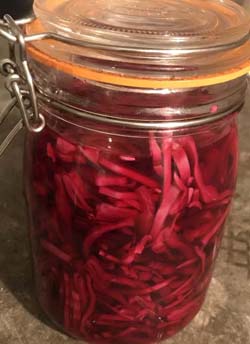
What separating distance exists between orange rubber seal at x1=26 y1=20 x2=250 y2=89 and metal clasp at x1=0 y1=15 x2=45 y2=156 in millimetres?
18

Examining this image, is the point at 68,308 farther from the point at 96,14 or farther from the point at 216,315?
the point at 96,14

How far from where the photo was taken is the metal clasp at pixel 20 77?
1.26 ft

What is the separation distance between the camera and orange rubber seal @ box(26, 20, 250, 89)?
0.38 metres

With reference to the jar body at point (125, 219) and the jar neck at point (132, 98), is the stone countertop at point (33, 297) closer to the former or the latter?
the jar body at point (125, 219)

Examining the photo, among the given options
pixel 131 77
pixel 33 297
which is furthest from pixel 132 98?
pixel 33 297

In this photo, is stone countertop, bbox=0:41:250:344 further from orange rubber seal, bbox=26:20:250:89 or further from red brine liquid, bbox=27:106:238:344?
orange rubber seal, bbox=26:20:250:89

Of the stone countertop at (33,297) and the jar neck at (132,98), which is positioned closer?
the jar neck at (132,98)

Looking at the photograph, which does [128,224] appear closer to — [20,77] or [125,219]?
[125,219]

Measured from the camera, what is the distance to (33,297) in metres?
0.55

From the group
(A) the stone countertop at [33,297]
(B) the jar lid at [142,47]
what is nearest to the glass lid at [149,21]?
(B) the jar lid at [142,47]

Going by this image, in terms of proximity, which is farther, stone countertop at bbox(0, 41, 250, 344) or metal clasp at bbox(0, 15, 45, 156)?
stone countertop at bbox(0, 41, 250, 344)

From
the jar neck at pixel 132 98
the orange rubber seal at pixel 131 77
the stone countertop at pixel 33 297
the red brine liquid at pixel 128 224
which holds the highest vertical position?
the orange rubber seal at pixel 131 77

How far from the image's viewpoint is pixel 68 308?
501 millimetres

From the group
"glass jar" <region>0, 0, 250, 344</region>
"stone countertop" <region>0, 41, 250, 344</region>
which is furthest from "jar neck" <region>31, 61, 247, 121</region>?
"stone countertop" <region>0, 41, 250, 344</region>
